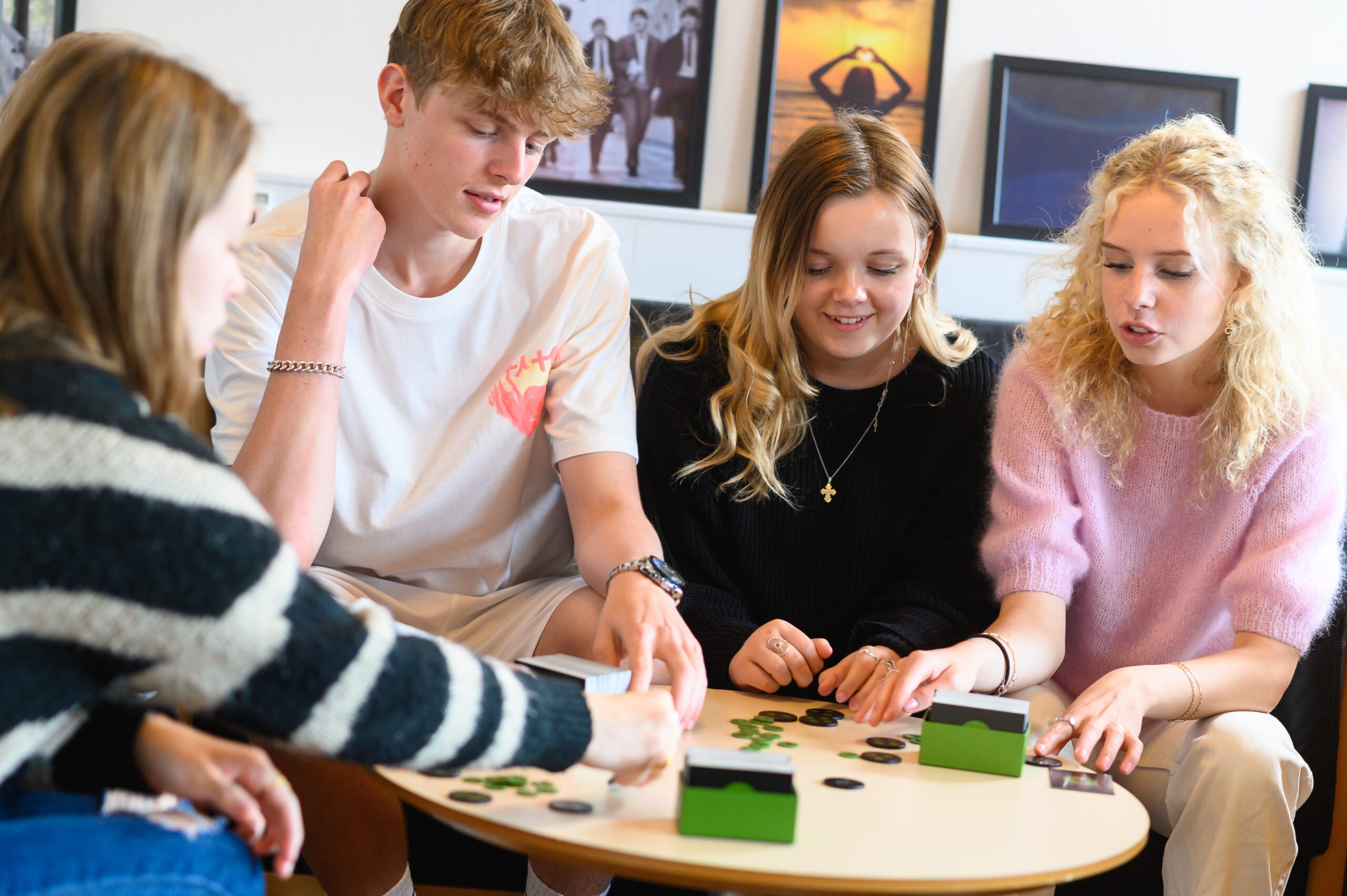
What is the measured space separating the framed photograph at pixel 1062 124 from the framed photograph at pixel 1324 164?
20 cm

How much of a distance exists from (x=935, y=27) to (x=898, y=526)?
60.9 inches

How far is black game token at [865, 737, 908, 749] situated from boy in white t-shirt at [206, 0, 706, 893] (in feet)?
1.04

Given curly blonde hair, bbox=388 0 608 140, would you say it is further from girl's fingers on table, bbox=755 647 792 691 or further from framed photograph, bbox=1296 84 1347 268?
framed photograph, bbox=1296 84 1347 268

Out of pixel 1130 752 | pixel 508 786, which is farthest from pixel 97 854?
pixel 1130 752

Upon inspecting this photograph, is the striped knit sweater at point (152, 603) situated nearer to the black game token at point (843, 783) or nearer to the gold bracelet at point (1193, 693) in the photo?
the black game token at point (843, 783)

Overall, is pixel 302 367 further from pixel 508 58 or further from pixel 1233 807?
pixel 1233 807

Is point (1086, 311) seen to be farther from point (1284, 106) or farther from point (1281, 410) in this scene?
point (1284, 106)

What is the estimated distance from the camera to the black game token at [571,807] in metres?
1.01

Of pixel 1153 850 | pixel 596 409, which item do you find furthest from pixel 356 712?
pixel 1153 850

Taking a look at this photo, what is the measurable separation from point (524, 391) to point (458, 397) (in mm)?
97

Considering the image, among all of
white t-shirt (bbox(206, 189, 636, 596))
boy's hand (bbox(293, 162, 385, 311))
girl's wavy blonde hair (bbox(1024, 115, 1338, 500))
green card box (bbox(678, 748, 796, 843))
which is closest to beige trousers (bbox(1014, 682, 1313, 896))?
girl's wavy blonde hair (bbox(1024, 115, 1338, 500))

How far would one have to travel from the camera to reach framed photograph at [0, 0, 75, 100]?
9.15ft

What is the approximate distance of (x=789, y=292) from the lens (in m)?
1.93

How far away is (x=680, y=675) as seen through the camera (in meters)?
1.29
